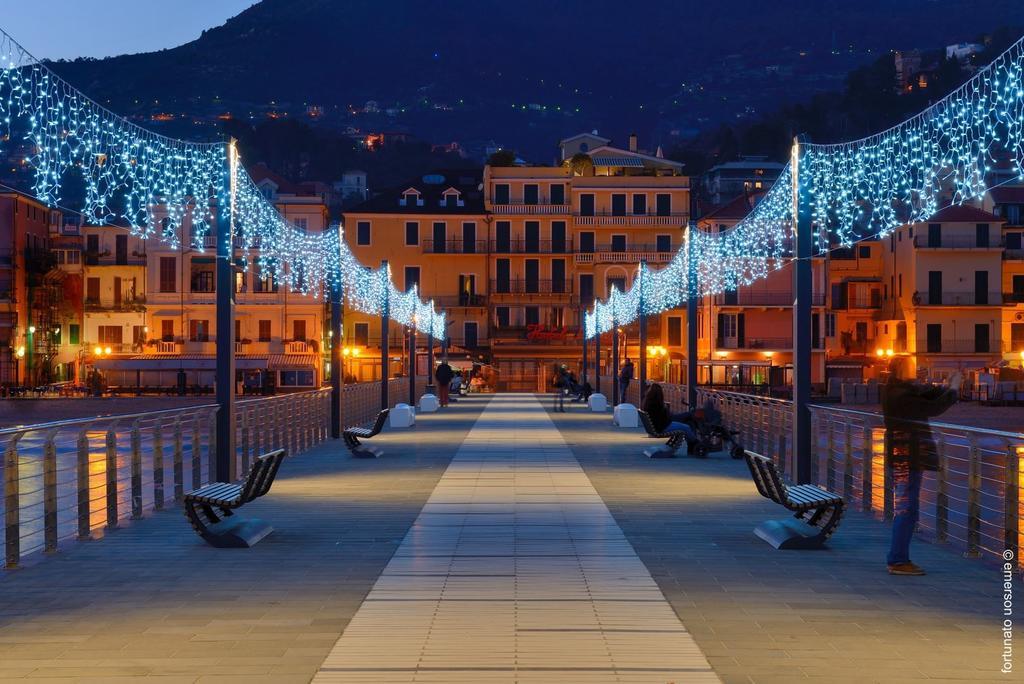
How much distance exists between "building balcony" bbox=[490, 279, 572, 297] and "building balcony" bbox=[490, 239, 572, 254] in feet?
6.31

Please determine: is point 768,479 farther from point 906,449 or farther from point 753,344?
point 753,344

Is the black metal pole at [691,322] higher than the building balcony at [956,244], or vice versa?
the building balcony at [956,244]

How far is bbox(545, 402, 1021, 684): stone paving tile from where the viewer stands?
6.64 metres

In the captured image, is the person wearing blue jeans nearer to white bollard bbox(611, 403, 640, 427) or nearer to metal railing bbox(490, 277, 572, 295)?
white bollard bbox(611, 403, 640, 427)

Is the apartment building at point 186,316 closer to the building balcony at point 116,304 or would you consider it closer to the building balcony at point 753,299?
the building balcony at point 116,304

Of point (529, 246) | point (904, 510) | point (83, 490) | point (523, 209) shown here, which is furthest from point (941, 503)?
point (523, 209)

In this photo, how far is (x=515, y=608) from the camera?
8039 millimetres

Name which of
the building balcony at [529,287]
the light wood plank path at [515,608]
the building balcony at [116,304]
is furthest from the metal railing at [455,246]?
the light wood plank path at [515,608]

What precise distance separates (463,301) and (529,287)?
442cm

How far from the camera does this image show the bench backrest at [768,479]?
10594 mm

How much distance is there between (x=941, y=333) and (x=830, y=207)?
60.4m

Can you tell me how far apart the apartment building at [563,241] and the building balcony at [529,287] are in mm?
64

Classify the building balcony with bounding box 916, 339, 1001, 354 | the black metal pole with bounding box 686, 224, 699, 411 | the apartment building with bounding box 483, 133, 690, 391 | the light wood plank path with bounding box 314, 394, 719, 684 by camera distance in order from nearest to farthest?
the light wood plank path with bounding box 314, 394, 719, 684 → the black metal pole with bounding box 686, 224, 699, 411 → the building balcony with bounding box 916, 339, 1001, 354 → the apartment building with bounding box 483, 133, 690, 391

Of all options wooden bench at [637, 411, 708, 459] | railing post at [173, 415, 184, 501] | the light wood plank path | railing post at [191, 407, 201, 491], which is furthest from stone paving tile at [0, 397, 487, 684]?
wooden bench at [637, 411, 708, 459]
